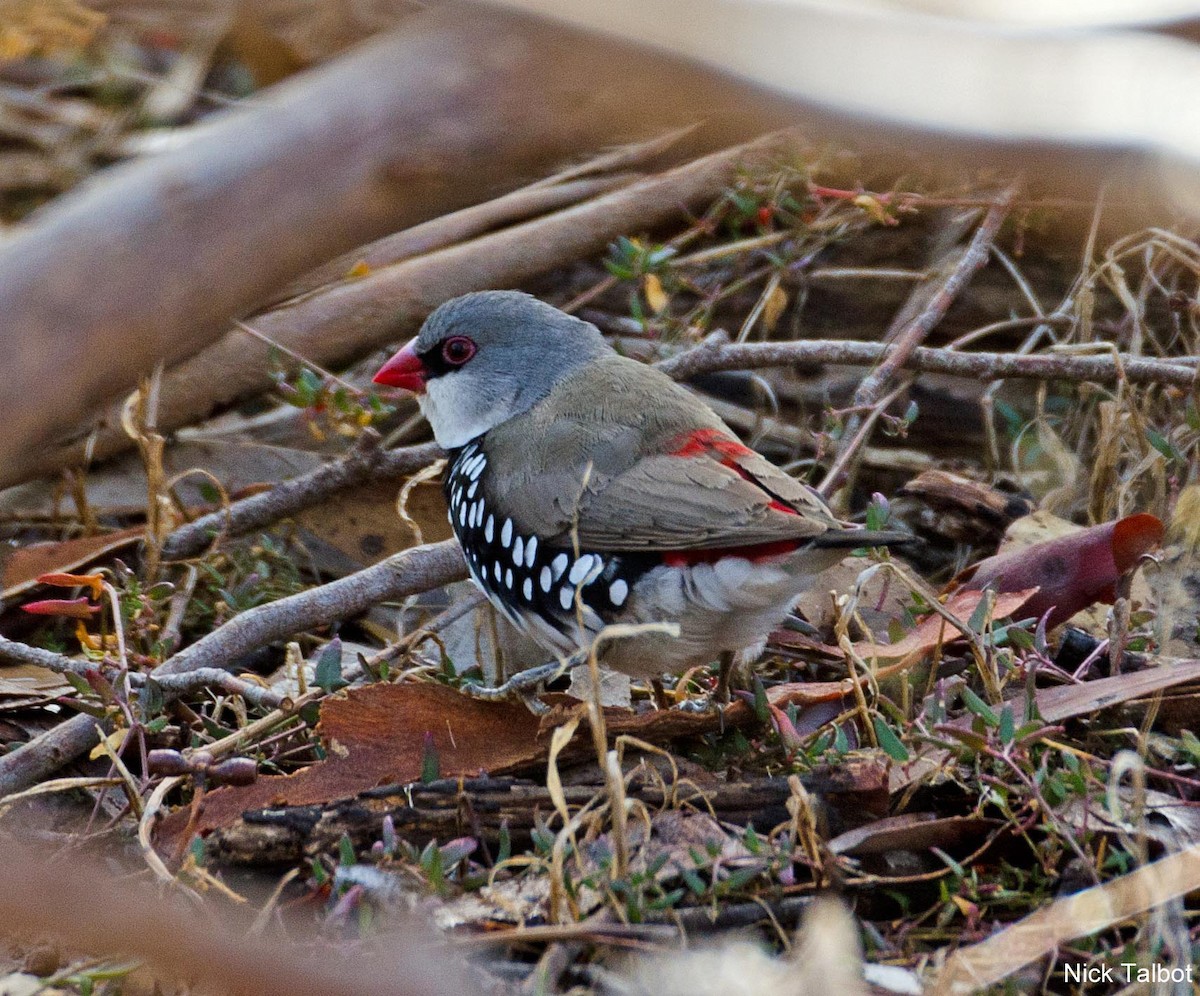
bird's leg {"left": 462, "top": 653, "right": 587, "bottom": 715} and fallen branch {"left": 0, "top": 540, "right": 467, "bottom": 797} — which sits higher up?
bird's leg {"left": 462, "top": 653, "right": 587, "bottom": 715}

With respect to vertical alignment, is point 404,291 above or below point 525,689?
above

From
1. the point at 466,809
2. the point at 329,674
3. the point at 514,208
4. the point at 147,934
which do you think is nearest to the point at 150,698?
the point at 329,674

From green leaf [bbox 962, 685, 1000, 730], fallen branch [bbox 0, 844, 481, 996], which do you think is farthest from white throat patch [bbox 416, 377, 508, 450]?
fallen branch [bbox 0, 844, 481, 996]

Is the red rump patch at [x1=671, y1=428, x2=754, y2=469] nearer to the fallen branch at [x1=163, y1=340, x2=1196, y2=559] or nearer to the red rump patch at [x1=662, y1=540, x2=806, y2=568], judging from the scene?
the red rump patch at [x1=662, y1=540, x2=806, y2=568]

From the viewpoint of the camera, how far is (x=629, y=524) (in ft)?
10.0

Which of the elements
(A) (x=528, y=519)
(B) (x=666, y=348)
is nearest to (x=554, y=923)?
(A) (x=528, y=519)

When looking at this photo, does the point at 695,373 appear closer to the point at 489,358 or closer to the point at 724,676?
the point at 489,358

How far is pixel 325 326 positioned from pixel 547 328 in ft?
3.71

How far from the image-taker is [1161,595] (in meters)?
3.44

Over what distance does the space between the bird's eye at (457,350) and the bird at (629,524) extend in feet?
0.59

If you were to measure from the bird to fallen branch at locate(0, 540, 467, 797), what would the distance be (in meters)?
0.25

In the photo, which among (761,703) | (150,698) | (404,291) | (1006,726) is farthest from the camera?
(404,291)

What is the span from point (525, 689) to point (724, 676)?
0.47m

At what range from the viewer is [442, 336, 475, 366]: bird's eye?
3.85 metres
